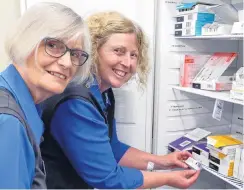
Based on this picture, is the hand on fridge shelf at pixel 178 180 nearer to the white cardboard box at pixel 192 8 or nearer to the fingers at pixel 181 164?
the fingers at pixel 181 164

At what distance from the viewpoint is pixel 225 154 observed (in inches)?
53.1

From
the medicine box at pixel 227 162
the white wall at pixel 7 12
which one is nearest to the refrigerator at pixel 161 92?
the medicine box at pixel 227 162

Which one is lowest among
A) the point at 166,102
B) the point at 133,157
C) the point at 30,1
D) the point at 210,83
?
the point at 133,157

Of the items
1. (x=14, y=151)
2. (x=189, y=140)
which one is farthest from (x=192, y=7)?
(x=14, y=151)

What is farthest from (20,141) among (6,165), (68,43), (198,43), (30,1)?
(198,43)

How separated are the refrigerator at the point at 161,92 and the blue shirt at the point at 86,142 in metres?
0.55

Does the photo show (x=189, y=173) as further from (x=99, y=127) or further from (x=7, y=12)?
(x=7, y=12)

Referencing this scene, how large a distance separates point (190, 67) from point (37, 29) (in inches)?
40.7

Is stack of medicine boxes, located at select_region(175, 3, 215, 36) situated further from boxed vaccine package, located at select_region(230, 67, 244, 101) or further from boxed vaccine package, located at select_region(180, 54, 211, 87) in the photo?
boxed vaccine package, located at select_region(230, 67, 244, 101)

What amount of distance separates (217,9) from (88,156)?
3.33 feet

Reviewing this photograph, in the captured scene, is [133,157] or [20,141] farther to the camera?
[133,157]

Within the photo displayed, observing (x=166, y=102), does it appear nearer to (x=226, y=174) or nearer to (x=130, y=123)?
(x=130, y=123)

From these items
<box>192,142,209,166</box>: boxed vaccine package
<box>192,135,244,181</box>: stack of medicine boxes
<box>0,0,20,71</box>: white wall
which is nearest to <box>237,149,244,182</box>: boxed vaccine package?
<box>192,135,244,181</box>: stack of medicine boxes

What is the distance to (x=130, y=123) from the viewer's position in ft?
5.63
